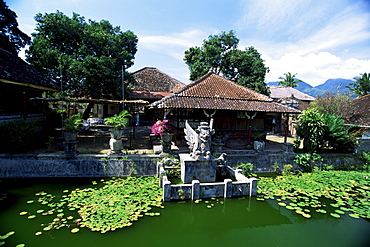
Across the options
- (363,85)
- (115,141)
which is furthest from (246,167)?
(363,85)

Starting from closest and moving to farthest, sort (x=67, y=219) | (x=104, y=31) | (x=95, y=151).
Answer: (x=67, y=219) < (x=95, y=151) < (x=104, y=31)

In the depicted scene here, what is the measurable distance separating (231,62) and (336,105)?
9.95 m

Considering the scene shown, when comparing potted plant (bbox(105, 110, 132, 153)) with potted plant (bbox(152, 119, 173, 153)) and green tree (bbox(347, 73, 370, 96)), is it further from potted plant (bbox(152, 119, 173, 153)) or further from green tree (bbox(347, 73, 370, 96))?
green tree (bbox(347, 73, 370, 96))

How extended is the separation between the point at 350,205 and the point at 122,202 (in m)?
7.90

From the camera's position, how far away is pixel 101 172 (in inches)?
340

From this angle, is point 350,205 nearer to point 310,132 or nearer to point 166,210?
point 310,132

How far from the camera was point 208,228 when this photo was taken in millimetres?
5480

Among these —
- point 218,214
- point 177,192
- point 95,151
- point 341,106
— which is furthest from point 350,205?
point 341,106

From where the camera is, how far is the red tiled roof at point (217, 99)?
10.6 metres

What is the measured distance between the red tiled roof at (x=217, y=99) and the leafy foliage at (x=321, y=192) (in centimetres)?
392

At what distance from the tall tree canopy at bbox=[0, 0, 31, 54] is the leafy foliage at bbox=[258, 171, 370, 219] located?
66.4 feet

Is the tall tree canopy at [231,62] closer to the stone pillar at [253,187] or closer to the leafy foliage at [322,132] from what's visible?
the leafy foliage at [322,132]

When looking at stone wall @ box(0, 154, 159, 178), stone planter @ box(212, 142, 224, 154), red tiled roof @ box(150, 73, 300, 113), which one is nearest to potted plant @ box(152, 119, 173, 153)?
stone wall @ box(0, 154, 159, 178)

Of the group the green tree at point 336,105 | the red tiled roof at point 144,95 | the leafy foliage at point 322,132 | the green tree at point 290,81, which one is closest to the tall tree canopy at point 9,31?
the red tiled roof at point 144,95
